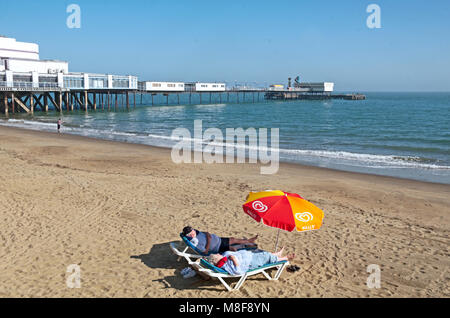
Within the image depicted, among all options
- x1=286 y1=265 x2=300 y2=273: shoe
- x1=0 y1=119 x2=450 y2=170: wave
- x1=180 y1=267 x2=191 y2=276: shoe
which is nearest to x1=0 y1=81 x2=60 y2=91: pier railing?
x1=0 y1=119 x2=450 y2=170: wave

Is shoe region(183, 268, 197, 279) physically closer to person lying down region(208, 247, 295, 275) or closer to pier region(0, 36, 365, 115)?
person lying down region(208, 247, 295, 275)

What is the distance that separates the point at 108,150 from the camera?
64.2 feet

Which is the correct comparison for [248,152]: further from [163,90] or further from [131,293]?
[163,90]

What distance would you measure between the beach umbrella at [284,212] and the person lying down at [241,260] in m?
0.61

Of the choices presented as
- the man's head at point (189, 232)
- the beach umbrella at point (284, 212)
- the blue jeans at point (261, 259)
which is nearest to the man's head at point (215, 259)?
the blue jeans at point (261, 259)

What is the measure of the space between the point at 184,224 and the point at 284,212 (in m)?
3.30

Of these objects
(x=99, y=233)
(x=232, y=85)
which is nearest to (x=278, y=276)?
(x=99, y=233)

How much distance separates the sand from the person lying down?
28cm

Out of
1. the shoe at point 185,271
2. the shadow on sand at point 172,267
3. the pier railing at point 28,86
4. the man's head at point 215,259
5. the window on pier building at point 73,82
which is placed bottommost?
the shadow on sand at point 172,267

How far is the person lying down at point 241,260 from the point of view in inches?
220

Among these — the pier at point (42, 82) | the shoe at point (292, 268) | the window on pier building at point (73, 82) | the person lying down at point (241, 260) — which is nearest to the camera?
the person lying down at point (241, 260)

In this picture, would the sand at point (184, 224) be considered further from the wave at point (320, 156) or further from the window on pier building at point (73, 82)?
the window on pier building at point (73, 82)

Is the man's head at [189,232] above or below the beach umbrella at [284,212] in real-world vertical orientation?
below

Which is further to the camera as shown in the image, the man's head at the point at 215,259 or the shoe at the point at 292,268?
the shoe at the point at 292,268
